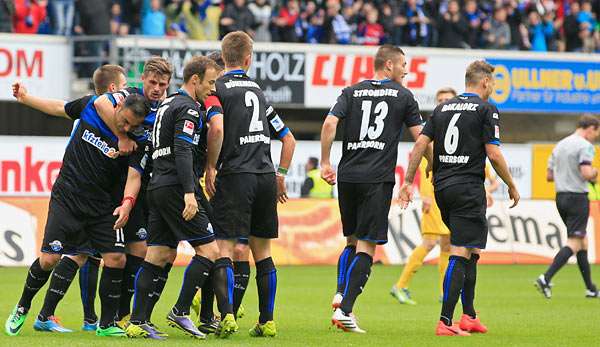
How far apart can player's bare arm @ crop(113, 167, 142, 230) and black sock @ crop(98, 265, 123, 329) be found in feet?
1.62

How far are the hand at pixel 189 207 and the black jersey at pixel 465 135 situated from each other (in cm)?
249

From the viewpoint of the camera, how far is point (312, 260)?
71.9 ft

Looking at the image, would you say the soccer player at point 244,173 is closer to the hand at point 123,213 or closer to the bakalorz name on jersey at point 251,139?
the bakalorz name on jersey at point 251,139

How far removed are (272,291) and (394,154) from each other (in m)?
1.84

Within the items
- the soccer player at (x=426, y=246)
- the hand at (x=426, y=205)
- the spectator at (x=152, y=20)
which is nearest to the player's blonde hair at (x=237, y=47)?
the soccer player at (x=426, y=246)

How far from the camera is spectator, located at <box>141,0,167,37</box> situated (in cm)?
2727

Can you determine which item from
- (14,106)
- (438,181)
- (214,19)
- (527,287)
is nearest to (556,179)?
(527,287)

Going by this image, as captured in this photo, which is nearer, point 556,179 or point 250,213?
point 250,213

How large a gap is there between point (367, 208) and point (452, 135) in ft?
3.23

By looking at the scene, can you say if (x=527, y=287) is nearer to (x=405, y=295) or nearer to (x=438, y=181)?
(x=405, y=295)

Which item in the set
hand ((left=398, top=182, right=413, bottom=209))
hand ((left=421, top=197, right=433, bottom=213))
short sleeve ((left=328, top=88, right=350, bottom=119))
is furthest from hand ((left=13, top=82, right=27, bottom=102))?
hand ((left=421, top=197, right=433, bottom=213))

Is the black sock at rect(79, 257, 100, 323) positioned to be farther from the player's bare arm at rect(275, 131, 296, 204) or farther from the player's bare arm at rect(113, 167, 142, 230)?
the player's bare arm at rect(275, 131, 296, 204)

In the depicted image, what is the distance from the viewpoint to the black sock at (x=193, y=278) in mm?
9898

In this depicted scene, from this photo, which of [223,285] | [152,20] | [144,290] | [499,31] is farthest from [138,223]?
[499,31]
